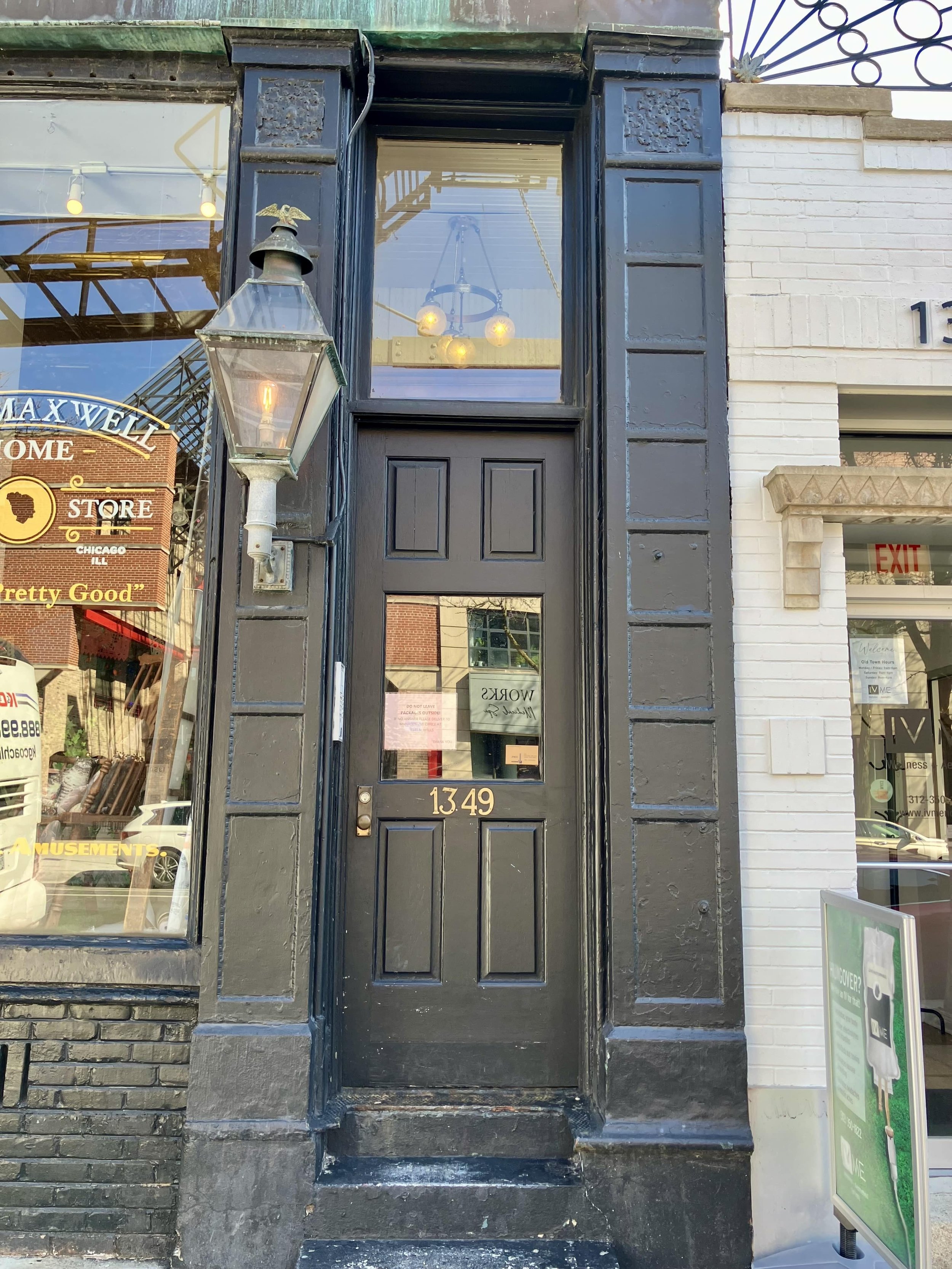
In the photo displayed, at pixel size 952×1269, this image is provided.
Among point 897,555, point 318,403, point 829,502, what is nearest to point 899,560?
point 897,555

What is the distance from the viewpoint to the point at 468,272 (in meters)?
4.30

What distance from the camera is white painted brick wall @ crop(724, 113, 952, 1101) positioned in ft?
11.8

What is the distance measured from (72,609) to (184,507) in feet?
2.19

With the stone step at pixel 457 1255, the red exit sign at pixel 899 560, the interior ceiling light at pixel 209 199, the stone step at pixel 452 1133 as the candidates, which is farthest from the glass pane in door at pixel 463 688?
the interior ceiling light at pixel 209 199

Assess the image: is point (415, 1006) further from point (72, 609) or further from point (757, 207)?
point (757, 207)

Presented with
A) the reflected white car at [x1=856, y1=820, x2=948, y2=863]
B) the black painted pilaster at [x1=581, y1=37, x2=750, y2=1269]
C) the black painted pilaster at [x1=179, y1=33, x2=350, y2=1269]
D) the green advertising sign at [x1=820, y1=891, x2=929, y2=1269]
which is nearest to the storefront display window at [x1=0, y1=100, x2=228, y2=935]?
the black painted pilaster at [x1=179, y1=33, x2=350, y2=1269]

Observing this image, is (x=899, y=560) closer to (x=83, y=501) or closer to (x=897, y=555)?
(x=897, y=555)

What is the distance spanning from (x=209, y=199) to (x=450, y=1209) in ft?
14.5

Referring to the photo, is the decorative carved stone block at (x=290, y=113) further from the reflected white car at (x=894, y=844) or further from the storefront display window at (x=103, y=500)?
the reflected white car at (x=894, y=844)

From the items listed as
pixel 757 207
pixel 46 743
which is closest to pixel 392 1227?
pixel 46 743

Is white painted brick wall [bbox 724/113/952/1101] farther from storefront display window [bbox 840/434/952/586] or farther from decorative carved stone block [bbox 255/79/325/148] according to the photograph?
decorative carved stone block [bbox 255/79/325/148]

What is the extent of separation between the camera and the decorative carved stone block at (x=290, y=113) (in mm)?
3895

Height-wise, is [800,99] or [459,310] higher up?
[800,99]

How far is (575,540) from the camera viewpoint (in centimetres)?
405
